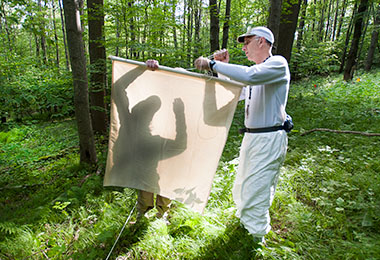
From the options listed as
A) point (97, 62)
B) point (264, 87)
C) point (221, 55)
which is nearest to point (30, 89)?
point (97, 62)

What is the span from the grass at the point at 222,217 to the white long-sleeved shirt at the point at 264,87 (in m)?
1.28

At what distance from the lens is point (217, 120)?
2195 mm

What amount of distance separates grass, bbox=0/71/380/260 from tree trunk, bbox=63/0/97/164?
0.47 meters

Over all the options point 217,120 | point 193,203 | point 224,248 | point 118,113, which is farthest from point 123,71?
point 224,248

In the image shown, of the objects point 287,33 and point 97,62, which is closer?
point 97,62

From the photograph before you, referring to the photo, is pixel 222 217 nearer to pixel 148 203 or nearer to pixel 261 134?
pixel 148 203

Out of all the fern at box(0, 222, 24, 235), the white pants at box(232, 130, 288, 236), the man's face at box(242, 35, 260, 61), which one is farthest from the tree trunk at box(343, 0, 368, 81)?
the fern at box(0, 222, 24, 235)

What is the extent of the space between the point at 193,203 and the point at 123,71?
163 cm

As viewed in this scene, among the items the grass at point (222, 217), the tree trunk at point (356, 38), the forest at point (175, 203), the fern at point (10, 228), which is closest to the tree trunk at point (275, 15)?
the forest at point (175, 203)

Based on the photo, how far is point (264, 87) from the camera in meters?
2.12

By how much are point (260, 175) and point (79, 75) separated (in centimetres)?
368

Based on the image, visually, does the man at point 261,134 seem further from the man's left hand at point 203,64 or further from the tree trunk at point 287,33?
the tree trunk at point 287,33

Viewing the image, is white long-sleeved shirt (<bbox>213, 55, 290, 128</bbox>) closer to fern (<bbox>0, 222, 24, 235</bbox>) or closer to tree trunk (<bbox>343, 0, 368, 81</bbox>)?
fern (<bbox>0, 222, 24, 235</bbox>)

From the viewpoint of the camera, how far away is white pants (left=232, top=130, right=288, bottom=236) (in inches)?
83.3
